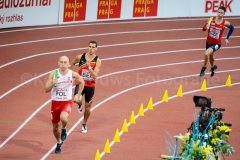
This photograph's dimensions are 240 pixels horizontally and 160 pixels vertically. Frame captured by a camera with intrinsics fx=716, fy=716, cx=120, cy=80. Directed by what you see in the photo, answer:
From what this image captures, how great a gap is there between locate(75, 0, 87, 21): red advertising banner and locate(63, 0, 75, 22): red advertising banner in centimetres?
19

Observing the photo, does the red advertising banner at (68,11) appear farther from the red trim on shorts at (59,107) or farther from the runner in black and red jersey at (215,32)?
the red trim on shorts at (59,107)

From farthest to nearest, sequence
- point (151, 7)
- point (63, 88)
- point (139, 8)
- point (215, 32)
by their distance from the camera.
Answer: point (151, 7), point (139, 8), point (215, 32), point (63, 88)

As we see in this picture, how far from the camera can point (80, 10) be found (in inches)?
960

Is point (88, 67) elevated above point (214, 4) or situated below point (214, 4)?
below

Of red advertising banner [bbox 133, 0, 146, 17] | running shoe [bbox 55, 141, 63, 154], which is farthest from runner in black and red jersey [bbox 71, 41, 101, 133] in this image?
red advertising banner [bbox 133, 0, 146, 17]

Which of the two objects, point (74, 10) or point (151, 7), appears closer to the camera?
point (74, 10)

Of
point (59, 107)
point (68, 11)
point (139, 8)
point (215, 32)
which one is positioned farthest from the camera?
point (139, 8)

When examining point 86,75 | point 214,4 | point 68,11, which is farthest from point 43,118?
point 214,4

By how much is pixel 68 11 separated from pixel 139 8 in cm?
293

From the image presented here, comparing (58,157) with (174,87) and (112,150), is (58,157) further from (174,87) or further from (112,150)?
(174,87)

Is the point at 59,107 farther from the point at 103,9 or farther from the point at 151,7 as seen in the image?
the point at 151,7

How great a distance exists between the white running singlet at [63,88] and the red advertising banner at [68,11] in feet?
37.0

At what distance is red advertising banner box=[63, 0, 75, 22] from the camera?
77.9ft

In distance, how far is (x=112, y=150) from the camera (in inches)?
528
